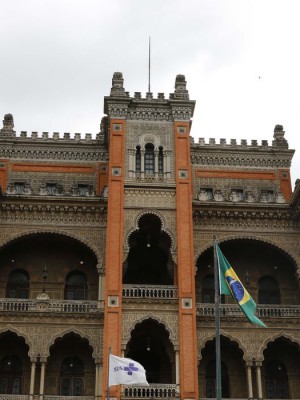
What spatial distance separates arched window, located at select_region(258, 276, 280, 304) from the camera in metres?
39.3

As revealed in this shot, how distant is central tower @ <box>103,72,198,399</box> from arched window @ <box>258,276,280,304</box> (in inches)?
216

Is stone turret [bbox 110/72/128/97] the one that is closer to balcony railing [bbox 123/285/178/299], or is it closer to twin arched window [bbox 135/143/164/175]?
twin arched window [bbox 135/143/164/175]

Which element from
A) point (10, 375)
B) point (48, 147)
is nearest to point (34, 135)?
point (48, 147)

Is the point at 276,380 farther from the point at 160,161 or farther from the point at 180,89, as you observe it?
the point at 180,89

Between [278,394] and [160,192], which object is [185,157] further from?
[278,394]

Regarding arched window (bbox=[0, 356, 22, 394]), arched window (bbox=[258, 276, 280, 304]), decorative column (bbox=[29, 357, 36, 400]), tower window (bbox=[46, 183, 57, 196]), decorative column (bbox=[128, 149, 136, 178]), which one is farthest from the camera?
tower window (bbox=[46, 183, 57, 196])

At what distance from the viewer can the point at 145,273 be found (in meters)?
39.5

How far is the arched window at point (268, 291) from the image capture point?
3931 centimetres

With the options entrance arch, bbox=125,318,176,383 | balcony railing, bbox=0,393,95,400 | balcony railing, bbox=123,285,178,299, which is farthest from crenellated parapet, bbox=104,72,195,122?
balcony railing, bbox=0,393,95,400

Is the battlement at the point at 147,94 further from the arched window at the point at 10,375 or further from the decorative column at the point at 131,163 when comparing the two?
the arched window at the point at 10,375

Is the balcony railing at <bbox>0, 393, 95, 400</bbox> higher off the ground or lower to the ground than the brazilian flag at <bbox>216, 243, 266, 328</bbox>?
lower

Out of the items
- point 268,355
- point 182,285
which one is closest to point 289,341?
point 268,355

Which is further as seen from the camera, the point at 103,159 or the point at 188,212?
the point at 103,159

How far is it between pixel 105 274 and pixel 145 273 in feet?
13.3
